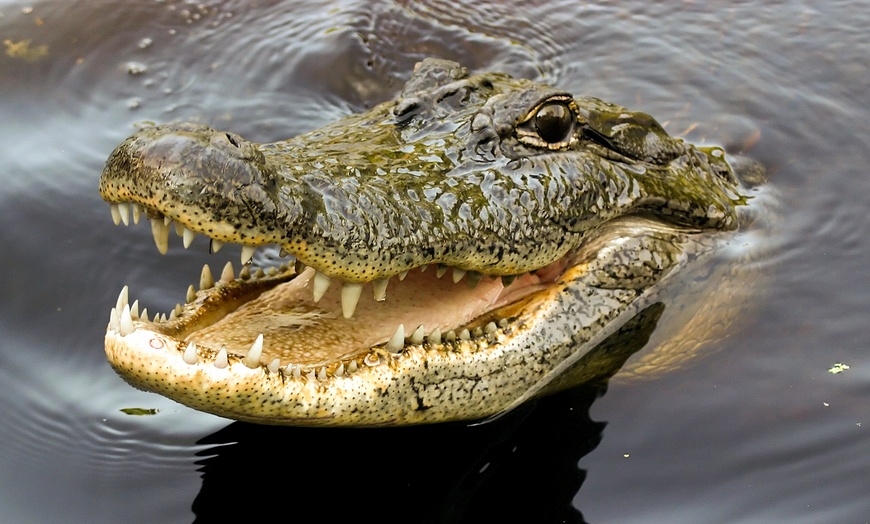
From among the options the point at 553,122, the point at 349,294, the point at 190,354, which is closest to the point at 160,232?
the point at 190,354

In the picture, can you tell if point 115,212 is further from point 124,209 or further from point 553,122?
point 553,122

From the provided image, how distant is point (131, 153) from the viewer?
2.79m

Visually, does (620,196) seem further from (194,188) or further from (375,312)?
(194,188)

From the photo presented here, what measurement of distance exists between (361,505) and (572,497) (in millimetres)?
751

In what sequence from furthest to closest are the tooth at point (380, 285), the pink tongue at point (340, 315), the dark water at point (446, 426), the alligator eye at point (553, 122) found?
1. the alligator eye at point (553, 122)
2. the dark water at point (446, 426)
3. the pink tongue at point (340, 315)
4. the tooth at point (380, 285)

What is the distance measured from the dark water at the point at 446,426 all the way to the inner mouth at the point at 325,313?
0.45m

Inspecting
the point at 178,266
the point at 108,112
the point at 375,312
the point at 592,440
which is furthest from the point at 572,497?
the point at 108,112

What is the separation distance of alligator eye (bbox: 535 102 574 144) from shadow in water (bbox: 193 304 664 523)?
855mm

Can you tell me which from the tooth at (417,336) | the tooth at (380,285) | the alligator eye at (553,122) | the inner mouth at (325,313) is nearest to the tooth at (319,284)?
the inner mouth at (325,313)

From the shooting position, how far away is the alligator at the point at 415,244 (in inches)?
109

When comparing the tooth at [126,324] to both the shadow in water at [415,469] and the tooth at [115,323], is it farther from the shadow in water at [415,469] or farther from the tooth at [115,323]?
the shadow in water at [415,469]

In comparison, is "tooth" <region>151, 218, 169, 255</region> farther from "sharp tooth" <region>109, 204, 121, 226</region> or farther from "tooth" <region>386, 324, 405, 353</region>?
"tooth" <region>386, 324, 405, 353</region>

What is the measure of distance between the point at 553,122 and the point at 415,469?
1450 mm

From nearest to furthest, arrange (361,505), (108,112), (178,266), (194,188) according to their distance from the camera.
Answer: (194,188)
(361,505)
(178,266)
(108,112)
